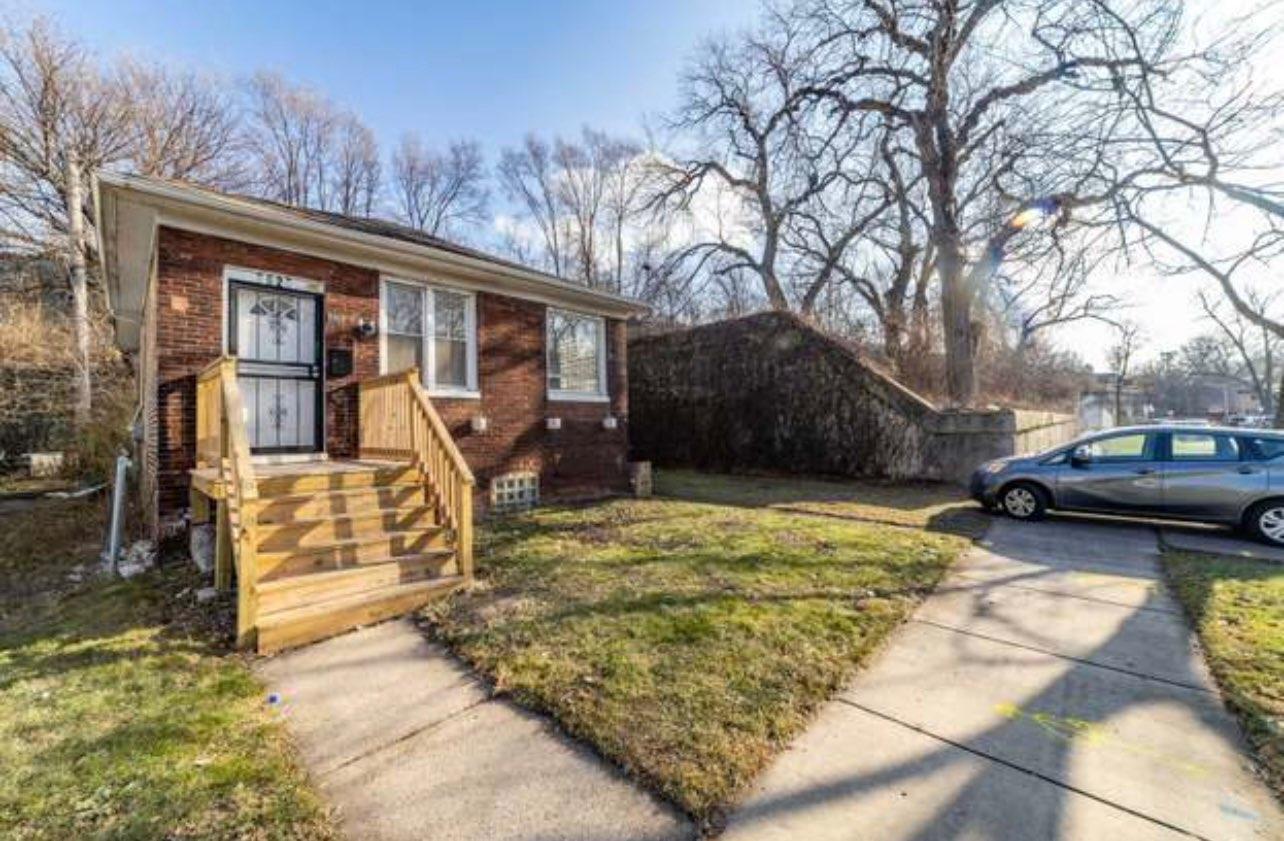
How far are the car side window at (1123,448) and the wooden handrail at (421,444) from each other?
7.98 metres

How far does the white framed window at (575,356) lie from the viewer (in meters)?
9.09

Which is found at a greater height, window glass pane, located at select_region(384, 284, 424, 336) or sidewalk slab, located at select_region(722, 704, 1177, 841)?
window glass pane, located at select_region(384, 284, 424, 336)

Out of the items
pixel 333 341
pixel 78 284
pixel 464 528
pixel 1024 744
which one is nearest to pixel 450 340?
pixel 333 341

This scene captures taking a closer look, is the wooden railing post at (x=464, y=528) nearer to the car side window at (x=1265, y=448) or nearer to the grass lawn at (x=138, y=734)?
the grass lawn at (x=138, y=734)

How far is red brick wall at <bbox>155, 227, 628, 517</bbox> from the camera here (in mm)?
A: 5625

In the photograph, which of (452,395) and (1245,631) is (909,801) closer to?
(1245,631)

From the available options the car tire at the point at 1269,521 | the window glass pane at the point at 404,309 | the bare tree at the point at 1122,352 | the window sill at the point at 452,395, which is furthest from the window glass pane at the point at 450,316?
the bare tree at the point at 1122,352

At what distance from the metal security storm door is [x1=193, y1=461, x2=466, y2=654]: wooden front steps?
0.88 m

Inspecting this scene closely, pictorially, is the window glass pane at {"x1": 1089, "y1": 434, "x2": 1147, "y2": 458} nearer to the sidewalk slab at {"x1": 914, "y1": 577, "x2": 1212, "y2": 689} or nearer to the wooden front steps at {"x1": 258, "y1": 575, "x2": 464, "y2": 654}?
the sidewalk slab at {"x1": 914, "y1": 577, "x2": 1212, "y2": 689}

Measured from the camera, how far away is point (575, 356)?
Result: 375 inches

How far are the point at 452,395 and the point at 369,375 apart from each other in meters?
1.10

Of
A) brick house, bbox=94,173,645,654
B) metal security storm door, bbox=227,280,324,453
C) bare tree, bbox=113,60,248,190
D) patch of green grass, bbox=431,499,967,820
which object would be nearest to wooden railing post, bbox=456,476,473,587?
patch of green grass, bbox=431,499,967,820

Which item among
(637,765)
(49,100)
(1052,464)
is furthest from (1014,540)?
(49,100)

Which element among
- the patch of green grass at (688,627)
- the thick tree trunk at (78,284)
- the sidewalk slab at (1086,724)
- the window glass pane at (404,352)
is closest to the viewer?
the sidewalk slab at (1086,724)
